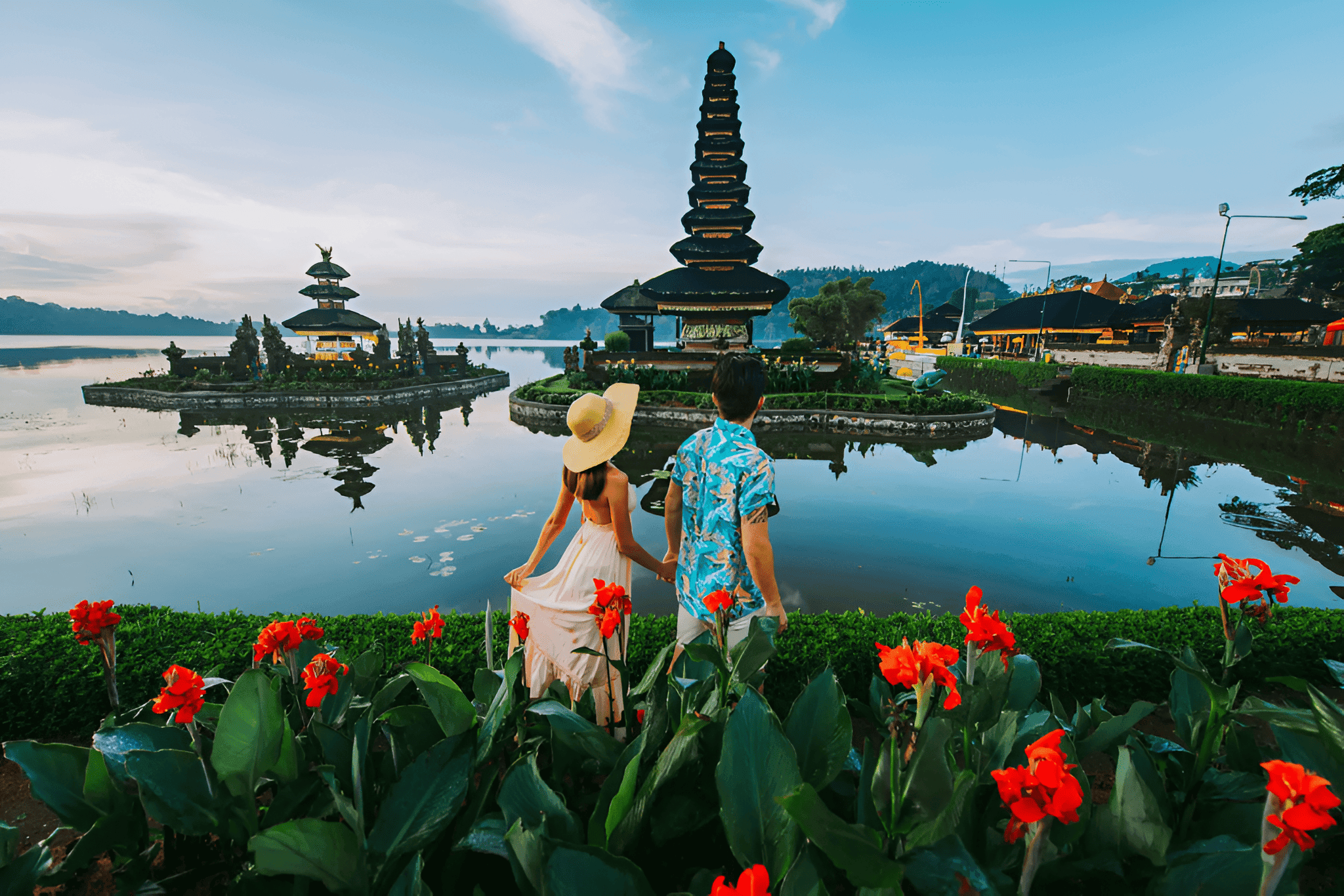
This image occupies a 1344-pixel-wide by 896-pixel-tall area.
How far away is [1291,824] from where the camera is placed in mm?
800

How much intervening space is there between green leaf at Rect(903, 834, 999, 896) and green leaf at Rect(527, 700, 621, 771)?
2.65ft

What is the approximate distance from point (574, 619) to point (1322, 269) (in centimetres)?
5623

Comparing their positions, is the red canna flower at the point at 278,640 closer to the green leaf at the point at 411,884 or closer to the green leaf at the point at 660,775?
the green leaf at the point at 411,884

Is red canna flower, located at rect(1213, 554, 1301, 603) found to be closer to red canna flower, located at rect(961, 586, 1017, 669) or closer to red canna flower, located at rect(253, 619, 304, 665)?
red canna flower, located at rect(961, 586, 1017, 669)

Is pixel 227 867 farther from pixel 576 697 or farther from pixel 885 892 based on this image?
pixel 885 892

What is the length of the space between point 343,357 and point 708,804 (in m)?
33.8

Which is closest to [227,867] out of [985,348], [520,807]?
[520,807]

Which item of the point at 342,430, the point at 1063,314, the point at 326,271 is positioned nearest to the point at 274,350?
the point at 326,271

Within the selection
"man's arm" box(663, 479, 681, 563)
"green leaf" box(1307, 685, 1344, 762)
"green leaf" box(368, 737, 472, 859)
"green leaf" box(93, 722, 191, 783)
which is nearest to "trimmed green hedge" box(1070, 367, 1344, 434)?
"green leaf" box(1307, 685, 1344, 762)

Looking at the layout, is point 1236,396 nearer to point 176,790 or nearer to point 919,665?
point 919,665

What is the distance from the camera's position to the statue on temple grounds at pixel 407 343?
29.1m

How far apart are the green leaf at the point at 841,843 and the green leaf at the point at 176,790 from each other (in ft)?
4.86

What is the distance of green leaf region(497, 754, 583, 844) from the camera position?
128cm

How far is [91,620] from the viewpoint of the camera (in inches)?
71.0
